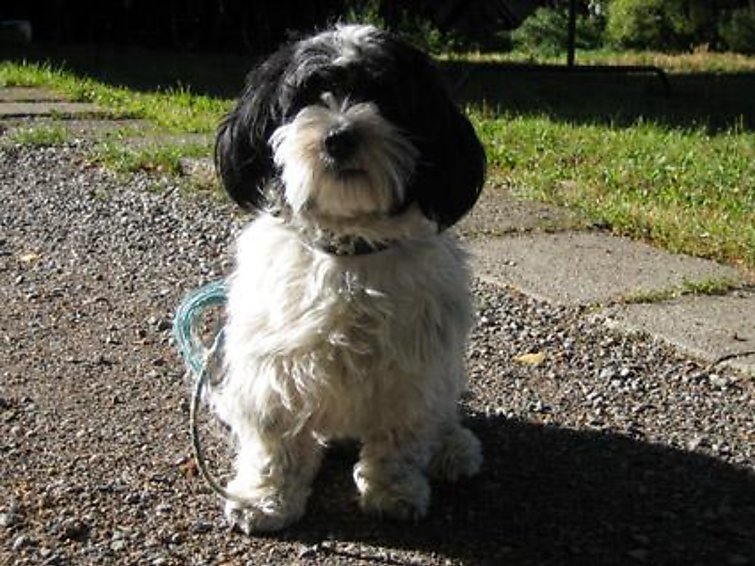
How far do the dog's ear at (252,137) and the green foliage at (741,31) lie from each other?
17372 mm

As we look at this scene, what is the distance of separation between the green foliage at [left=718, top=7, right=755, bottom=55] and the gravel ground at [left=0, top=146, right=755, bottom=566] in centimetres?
1551

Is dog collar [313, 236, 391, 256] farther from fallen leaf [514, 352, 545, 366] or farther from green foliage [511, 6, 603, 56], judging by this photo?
green foliage [511, 6, 603, 56]

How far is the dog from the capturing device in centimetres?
306

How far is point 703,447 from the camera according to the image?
3850mm

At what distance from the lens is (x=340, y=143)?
2.99 metres

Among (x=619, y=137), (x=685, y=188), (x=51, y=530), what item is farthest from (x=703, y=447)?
(x=619, y=137)

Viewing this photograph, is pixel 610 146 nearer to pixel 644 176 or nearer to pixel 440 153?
pixel 644 176

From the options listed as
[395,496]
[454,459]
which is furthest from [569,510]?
[395,496]

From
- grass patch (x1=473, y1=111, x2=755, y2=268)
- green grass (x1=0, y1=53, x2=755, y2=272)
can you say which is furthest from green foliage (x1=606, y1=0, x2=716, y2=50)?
grass patch (x1=473, y1=111, x2=755, y2=268)

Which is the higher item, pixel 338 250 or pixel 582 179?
pixel 338 250

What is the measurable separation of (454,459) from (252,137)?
105cm

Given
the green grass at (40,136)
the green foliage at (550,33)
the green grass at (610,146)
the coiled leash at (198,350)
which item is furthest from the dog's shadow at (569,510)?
the green foliage at (550,33)

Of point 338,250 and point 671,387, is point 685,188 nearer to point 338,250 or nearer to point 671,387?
point 671,387

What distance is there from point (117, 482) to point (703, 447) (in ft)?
5.41
